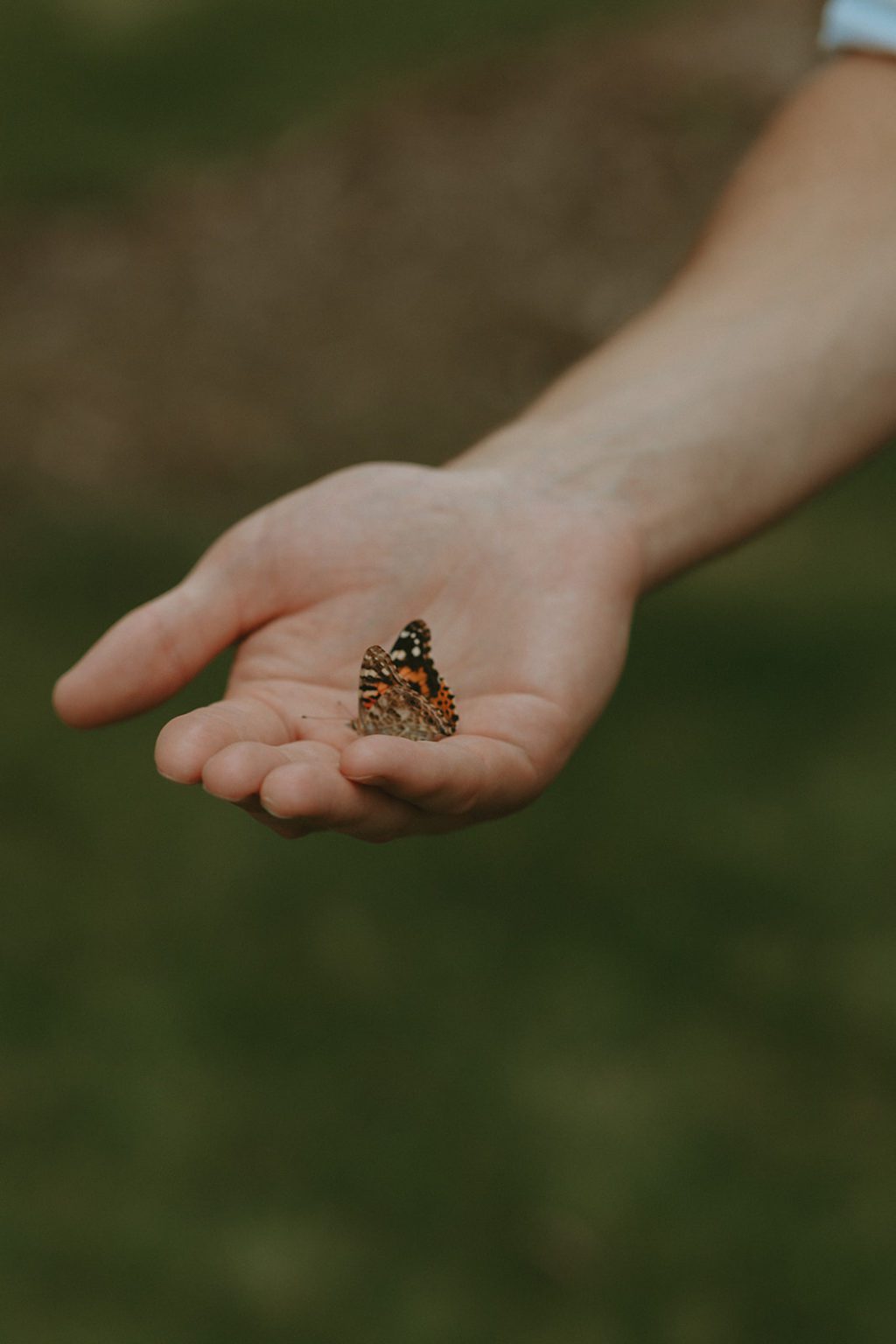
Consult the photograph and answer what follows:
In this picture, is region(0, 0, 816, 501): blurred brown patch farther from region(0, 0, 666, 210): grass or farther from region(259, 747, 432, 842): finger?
region(259, 747, 432, 842): finger

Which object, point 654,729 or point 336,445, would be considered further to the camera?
point 336,445

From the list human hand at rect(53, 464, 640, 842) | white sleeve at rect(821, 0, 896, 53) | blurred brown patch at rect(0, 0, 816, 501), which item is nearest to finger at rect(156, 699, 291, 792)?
human hand at rect(53, 464, 640, 842)

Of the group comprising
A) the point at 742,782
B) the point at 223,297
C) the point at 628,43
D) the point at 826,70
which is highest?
the point at 628,43

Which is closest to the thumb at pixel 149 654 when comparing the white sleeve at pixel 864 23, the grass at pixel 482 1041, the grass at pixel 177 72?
the grass at pixel 482 1041

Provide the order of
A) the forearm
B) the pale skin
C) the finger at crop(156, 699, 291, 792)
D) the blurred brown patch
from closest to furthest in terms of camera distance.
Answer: the finger at crop(156, 699, 291, 792) < the pale skin < the forearm < the blurred brown patch

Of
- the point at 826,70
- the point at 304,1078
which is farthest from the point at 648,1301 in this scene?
the point at 826,70

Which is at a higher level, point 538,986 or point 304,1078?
point 538,986

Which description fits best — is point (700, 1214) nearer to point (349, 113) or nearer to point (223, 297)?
point (223, 297)

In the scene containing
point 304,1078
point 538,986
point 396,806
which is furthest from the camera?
point 538,986
